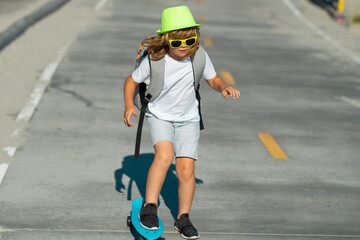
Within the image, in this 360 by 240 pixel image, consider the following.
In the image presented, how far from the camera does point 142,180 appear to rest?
7.67 metres

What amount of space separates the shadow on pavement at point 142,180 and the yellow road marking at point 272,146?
4.89 ft

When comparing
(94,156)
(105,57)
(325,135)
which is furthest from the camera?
(105,57)

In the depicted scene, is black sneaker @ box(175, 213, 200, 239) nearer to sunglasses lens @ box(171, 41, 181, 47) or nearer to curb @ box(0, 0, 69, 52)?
sunglasses lens @ box(171, 41, 181, 47)

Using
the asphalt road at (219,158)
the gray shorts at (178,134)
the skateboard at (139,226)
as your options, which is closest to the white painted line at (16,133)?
the asphalt road at (219,158)

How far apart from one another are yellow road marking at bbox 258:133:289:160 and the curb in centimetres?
757

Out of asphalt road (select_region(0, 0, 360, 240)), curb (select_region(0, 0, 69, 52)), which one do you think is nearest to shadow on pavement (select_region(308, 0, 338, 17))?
curb (select_region(0, 0, 69, 52))

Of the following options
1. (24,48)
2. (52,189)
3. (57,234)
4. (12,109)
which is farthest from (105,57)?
(57,234)

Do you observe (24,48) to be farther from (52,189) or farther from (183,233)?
(183,233)

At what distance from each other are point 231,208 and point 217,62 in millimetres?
9344

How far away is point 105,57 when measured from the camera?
625 inches

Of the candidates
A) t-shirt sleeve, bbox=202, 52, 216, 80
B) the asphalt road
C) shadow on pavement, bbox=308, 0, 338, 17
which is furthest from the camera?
shadow on pavement, bbox=308, 0, 338, 17

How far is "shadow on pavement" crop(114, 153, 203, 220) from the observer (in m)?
7.09

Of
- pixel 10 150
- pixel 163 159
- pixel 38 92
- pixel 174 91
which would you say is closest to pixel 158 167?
pixel 163 159

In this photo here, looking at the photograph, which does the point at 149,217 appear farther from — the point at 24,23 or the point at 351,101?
the point at 24,23
